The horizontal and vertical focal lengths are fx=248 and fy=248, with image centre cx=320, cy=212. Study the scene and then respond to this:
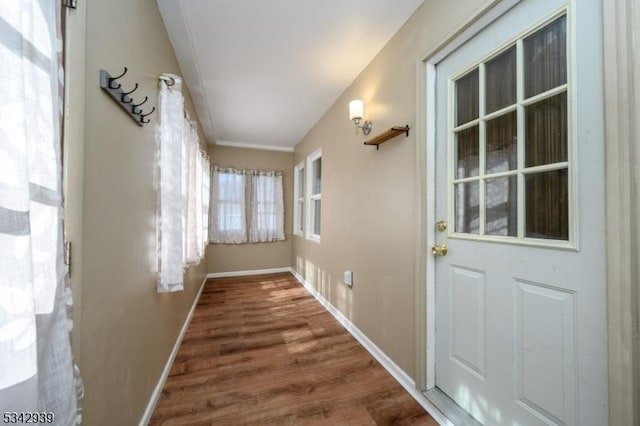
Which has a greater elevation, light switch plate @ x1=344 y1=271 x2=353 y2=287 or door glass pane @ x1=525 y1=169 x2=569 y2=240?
door glass pane @ x1=525 y1=169 x2=569 y2=240

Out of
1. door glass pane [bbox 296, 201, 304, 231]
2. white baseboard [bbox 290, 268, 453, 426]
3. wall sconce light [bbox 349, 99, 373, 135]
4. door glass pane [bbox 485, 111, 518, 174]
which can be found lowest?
white baseboard [bbox 290, 268, 453, 426]

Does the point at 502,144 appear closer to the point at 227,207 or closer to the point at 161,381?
the point at 161,381

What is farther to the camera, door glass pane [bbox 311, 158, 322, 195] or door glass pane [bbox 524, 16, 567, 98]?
door glass pane [bbox 311, 158, 322, 195]

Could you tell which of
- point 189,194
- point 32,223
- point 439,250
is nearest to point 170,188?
point 189,194

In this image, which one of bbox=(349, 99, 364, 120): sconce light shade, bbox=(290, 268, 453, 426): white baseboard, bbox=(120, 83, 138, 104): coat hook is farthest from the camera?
bbox=(349, 99, 364, 120): sconce light shade

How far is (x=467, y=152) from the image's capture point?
1386mm

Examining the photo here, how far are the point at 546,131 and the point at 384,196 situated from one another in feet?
3.40

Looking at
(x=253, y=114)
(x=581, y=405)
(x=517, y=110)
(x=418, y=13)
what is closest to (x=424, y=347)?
(x=581, y=405)

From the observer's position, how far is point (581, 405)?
920 mm

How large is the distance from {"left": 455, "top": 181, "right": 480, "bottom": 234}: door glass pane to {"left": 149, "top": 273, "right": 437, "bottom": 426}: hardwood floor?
1.12 meters

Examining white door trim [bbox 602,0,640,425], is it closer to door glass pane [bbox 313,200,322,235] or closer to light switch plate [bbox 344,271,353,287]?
light switch plate [bbox 344,271,353,287]

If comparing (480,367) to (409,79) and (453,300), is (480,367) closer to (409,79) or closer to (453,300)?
(453,300)

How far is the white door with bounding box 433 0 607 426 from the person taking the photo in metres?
0.90

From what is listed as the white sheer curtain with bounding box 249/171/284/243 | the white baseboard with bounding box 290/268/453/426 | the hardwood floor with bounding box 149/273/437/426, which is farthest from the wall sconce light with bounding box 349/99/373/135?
the white sheer curtain with bounding box 249/171/284/243
